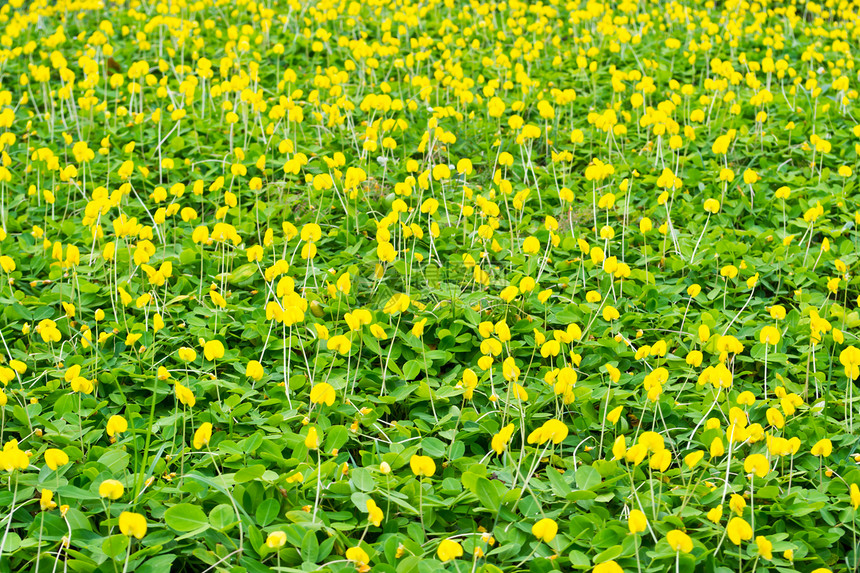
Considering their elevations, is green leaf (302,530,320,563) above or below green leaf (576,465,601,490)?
above

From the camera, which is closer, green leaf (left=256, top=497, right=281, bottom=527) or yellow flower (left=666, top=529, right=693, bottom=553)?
yellow flower (left=666, top=529, right=693, bottom=553)

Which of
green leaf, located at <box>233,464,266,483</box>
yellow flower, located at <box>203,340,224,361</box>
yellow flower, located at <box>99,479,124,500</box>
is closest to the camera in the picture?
yellow flower, located at <box>99,479,124,500</box>

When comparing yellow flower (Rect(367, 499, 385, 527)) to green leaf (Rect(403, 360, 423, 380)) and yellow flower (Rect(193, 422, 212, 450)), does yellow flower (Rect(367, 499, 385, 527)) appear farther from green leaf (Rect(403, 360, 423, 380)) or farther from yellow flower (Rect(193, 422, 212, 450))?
green leaf (Rect(403, 360, 423, 380))

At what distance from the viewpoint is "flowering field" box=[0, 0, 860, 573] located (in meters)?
1.77

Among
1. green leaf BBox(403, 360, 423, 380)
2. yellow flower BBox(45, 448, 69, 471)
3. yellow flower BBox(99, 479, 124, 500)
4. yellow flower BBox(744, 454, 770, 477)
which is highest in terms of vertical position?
yellow flower BBox(99, 479, 124, 500)

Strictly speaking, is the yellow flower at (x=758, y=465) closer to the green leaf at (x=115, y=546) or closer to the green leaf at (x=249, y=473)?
the green leaf at (x=249, y=473)

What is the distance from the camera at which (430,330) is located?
8.69ft

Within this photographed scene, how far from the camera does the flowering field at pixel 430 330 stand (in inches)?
69.6

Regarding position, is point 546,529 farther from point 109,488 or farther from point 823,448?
point 109,488

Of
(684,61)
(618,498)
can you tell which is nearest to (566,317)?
(618,498)

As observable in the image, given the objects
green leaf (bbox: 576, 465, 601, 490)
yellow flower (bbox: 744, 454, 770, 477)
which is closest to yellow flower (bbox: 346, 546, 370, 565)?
green leaf (bbox: 576, 465, 601, 490)

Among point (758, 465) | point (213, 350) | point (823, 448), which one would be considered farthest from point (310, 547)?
point (823, 448)

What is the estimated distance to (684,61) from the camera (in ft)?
16.4

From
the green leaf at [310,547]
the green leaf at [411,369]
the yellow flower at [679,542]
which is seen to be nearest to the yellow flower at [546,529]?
the yellow flower at [679,542]
